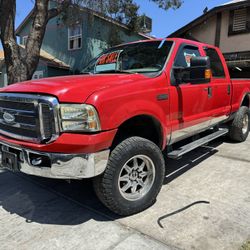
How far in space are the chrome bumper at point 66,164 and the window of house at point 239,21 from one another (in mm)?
13718

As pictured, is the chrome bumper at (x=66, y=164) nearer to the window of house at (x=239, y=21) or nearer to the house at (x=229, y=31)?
the house at (x=229, y=31)

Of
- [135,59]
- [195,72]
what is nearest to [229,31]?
[135,59]

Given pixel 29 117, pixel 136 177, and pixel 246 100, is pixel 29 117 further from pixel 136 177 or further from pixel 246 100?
pixel 246 100

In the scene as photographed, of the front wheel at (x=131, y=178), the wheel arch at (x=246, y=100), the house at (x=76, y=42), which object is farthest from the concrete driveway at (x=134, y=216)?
the house at (x=76, y=42)

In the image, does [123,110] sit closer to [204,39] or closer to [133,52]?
[133,52]

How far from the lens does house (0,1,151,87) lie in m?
19.1

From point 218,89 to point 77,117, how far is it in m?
3.30

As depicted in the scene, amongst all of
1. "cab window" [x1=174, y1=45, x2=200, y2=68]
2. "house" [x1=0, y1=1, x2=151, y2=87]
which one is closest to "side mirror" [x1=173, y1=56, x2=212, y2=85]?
"cab window" [x1=174, y1=45, x2=200, y2=68]

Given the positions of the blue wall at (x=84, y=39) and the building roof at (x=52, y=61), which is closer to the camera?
the blue wall at (x=84, y=39)

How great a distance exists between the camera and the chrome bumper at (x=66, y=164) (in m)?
2.98

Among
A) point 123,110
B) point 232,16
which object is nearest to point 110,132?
point 123,110

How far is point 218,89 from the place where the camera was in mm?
5457

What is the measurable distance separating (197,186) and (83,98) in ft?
7.62

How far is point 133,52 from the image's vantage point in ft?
15.4
